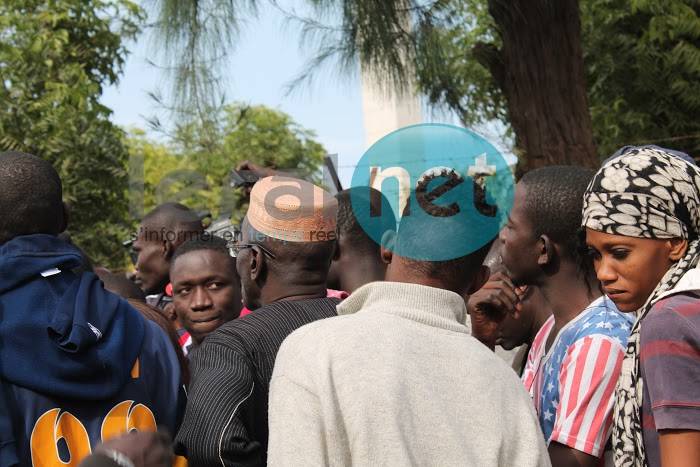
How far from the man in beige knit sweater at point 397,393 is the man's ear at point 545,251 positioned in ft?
3.27

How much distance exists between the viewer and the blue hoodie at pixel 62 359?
2629 millimetres

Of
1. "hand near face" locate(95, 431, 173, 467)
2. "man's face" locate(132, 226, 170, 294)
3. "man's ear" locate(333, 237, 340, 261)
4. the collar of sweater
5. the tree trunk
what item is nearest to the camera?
"hand near face" locate(95, 431, 173, 467)

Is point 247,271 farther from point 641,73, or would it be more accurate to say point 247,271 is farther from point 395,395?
point 641,73

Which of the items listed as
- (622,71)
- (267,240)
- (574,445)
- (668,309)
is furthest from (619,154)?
(622,71)

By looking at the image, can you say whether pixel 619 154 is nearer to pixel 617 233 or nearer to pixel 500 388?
pixel 617 233

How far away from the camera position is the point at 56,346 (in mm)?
2674

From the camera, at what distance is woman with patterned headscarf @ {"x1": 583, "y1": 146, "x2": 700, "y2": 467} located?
2268mm

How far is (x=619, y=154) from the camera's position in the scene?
2846mm

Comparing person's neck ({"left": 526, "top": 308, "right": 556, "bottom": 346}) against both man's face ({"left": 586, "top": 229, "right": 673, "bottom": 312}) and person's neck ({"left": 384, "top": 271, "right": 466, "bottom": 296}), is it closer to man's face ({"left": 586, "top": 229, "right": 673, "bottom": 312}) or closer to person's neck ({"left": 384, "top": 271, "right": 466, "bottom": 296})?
man's face ({"left": 586, "top": 229, "right": 673, "bottom": 312})

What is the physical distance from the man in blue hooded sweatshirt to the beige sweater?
32.2 inches

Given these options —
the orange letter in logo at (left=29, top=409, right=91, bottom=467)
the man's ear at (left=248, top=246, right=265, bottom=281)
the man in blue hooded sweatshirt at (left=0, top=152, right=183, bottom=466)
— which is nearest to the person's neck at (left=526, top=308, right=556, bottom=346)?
the man's ear at (left=248, top=246, right=265, bottom=281)

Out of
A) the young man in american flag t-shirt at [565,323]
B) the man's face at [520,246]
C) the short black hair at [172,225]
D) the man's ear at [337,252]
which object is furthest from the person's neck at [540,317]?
the short black hair at [172,225]

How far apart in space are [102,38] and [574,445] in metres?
8.36

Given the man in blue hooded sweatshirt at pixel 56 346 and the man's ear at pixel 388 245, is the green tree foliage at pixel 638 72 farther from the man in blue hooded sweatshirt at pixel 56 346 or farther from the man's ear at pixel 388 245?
the man's ear at pixel 388 245
